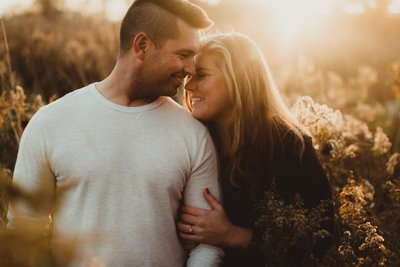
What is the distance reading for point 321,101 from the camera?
538 cm

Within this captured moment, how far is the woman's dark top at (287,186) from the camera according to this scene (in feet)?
10.8

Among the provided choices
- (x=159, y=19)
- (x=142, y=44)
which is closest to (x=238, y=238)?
(x=142, y=44)

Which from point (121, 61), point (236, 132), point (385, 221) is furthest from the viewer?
point (385, 221)

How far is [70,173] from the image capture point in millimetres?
2939

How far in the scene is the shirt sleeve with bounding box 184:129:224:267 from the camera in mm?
3100

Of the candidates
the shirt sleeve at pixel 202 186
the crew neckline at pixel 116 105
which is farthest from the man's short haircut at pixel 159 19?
the shirt sleeve at pixel 202 186

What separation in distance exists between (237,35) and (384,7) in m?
4.79

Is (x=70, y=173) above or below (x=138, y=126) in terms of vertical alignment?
below

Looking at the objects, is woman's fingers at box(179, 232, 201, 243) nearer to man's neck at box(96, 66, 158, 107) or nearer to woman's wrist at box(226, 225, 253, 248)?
woman's wrist at box(226, 225, 253, 248)

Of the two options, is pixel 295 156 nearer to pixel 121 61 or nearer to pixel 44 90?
pixel 121 61

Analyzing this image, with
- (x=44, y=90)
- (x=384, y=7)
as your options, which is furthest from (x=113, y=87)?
(x=44, y=90)

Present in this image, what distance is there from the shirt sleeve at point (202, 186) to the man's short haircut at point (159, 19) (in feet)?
2.28

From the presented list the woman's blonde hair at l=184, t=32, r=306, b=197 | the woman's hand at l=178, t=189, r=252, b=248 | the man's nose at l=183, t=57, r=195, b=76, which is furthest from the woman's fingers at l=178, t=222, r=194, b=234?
the man's nose at l=183, t=57, r=195, b=76

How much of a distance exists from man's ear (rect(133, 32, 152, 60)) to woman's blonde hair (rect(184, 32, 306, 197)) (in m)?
0.55
